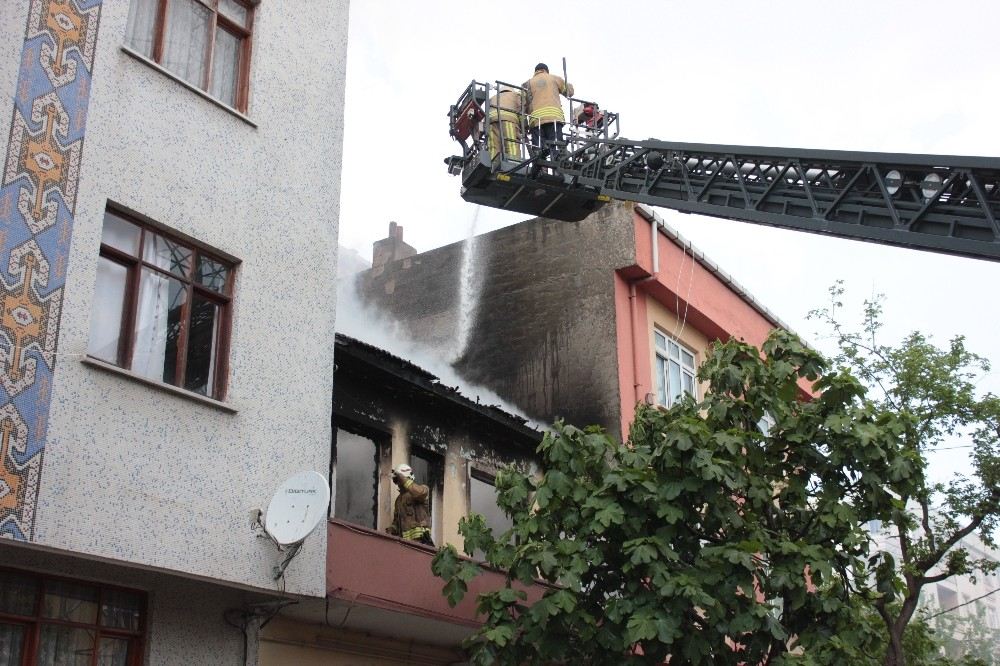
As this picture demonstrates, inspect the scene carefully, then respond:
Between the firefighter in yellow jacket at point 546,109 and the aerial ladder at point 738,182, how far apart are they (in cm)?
16

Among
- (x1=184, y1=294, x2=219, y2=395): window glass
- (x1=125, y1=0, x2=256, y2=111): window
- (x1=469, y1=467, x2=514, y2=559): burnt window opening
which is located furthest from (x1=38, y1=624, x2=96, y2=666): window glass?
(x1=469, y1=467, x2=514, y2=559): burnt window opening

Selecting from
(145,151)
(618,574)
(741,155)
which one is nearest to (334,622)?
(618,574)

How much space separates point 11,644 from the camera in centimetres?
845

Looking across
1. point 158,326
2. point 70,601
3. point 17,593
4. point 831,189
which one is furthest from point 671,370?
point 17,593

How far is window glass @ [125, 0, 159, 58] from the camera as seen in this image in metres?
10.5

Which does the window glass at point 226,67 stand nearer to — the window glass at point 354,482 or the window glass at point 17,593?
the window glass at point 354,482

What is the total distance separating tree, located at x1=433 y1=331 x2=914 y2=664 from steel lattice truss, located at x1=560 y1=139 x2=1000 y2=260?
1.51 m

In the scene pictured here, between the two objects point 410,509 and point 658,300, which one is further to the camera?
point 658,300

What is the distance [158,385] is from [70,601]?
5.90ft

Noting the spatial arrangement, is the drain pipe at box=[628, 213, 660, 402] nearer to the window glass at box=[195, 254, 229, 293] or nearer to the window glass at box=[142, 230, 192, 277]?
the window glass at box=[195, 254, 229, 293]

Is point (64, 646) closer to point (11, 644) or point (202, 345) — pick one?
point (11, 644)

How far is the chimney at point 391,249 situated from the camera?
2352 cm

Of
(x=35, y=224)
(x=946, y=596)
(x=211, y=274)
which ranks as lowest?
(x=35, y=224)

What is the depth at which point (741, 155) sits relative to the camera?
40.2ft
